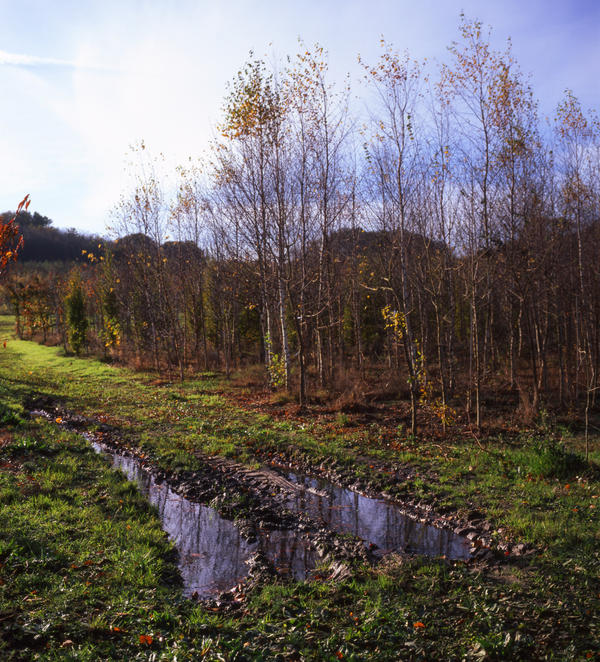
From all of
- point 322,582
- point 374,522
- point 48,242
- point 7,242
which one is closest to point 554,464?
point 374,522

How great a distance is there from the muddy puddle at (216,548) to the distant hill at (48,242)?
115 meters

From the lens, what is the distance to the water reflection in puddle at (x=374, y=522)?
623 cm

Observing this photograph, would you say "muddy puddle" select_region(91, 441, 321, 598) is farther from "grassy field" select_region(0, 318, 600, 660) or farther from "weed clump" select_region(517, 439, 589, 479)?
"weed clump" select_region(517, 439, 589, 479)

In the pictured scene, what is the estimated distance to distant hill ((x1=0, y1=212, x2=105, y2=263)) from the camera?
113000 millimetres

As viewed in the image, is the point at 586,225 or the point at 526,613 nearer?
the point at 526,613

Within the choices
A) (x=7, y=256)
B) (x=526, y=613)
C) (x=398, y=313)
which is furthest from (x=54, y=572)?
(x=398, y=313)

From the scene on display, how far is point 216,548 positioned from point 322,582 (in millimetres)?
1783

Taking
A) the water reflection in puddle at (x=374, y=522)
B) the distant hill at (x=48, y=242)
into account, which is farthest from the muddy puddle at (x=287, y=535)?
the distant hill at (x=48, y=242)

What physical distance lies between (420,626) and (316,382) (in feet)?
48.1

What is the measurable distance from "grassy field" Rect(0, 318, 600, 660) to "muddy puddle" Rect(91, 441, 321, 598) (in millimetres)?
314

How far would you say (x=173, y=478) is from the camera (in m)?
8.99

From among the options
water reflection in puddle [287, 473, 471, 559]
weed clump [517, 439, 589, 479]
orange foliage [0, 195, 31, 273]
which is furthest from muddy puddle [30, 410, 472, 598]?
orange foliage [0, 195, 31, 273]

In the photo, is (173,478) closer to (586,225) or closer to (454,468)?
(454,468)

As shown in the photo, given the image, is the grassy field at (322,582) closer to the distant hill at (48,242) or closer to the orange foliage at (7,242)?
the orange foliage at (7,242)
